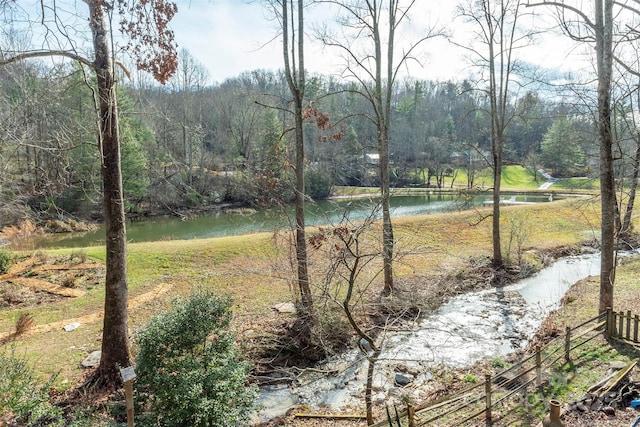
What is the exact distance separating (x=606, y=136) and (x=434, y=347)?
221 inches

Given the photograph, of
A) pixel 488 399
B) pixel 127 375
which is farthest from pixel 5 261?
pixel 488 399

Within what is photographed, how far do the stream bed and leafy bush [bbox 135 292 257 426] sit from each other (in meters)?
1.21

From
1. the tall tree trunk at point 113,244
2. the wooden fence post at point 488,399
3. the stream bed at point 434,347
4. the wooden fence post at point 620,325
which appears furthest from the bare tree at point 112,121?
the wooden fence post at point 620,325

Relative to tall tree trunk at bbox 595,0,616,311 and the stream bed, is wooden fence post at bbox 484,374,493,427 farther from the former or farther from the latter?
tall tree trunk at bbox 595,0,616,311

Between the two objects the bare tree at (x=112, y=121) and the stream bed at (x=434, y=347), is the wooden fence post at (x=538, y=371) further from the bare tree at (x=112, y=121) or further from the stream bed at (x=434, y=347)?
the bare tree at (x=112, y=121)

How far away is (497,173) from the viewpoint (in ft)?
46.0

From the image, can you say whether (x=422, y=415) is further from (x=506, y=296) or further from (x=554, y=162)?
(x=554, y=162)

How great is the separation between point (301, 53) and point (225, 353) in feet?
21.4

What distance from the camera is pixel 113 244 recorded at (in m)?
6.43

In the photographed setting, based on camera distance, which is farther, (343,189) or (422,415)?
(343,189)

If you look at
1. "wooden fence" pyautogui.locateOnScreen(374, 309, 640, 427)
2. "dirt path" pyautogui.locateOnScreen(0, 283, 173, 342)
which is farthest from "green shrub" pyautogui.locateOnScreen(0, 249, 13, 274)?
"wooden fence" pyautogui.locateOnScreen(374, 309, 640, 427)

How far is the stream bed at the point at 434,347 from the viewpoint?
6883 mm

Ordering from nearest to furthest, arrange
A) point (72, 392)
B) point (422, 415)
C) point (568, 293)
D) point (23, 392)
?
point (23, 392)
point (422, 415)
point (72, 392)
point (568, 293)

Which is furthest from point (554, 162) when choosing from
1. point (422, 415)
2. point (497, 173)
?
point (422, 415)
